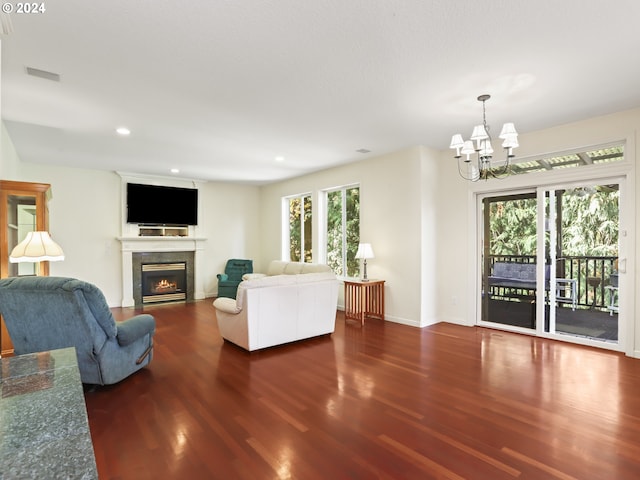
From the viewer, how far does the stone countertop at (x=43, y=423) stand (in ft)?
2.08

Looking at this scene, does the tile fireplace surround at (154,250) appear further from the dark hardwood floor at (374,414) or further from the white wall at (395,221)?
the white wall at (395,221)

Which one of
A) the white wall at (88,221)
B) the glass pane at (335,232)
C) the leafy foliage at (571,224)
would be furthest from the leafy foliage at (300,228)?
the leafy foliage at (571,224)

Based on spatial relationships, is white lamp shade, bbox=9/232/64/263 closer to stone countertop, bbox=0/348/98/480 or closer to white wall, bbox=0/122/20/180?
white wall, bbox=0/122/20/180

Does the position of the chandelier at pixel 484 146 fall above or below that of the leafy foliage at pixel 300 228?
above

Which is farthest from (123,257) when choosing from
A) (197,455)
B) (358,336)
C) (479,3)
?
(479,3)

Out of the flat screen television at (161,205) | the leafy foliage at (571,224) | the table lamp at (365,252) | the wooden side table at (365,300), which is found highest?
the flat screen television at (161,205)

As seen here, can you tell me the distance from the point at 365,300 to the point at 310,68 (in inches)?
149

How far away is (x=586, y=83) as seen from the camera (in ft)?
10.2

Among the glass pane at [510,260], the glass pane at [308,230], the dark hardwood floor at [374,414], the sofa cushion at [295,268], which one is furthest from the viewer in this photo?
the glass pane at [308,230]

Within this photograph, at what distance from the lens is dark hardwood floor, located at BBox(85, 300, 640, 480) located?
2008 millimetres

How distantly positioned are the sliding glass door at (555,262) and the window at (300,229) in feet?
11.6

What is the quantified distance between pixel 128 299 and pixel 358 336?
486 cm

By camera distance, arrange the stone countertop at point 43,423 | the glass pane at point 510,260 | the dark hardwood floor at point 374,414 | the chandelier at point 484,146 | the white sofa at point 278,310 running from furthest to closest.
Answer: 1. the glass pane at point 510,260
2. the white sofa at point 278,310
3. the chandelier at point 484,146
4. the dark hardwood floor at point 374,414
5. the stone countertop at point 43,423

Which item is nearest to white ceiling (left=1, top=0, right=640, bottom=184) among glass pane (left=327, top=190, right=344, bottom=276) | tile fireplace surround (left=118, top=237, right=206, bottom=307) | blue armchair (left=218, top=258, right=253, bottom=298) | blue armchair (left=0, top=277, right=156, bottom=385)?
blue armchair (left=0, top=277, right=156, bottom=385)
